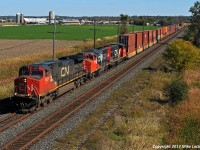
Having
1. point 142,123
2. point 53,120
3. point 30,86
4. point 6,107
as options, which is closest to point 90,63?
point 6,107

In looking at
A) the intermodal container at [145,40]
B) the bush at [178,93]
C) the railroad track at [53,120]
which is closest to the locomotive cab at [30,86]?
the railroad track at [53,120]

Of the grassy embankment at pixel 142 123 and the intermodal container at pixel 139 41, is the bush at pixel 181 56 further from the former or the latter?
the intermodal container at pixel 139 41

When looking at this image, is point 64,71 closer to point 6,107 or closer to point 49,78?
point 49,78

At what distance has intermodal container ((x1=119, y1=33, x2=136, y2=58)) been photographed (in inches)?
2142

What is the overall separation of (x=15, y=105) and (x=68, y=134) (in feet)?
24.0

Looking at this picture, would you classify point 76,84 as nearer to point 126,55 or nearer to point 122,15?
point 126,55

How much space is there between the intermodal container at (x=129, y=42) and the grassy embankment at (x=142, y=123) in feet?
79.5

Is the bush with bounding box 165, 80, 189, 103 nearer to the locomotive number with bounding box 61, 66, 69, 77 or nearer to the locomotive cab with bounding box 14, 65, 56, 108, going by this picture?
the locomotive number with bounding box 61, 66, 69, 77

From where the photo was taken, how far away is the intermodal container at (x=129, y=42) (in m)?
54.4

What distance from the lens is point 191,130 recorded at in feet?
59.9

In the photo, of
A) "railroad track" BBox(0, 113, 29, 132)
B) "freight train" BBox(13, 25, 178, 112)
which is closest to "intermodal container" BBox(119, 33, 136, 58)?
"freight train" BBox(13, 25, 178, 112)

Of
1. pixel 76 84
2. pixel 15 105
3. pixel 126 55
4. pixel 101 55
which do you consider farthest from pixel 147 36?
pixel 15 105

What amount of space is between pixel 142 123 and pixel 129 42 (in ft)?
119

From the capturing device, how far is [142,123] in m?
20.1
